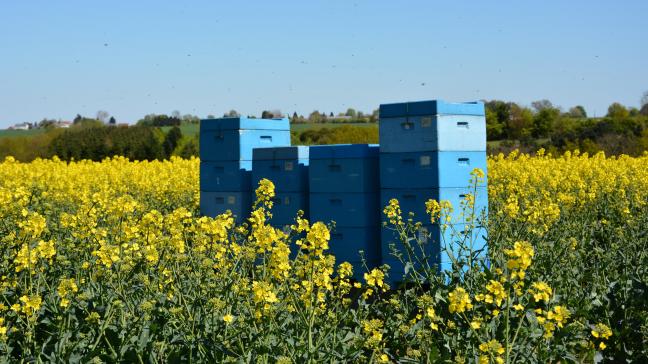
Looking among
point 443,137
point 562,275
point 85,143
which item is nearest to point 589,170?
point 443,137

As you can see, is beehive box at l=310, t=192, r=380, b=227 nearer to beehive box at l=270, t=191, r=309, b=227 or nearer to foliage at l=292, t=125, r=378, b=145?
beehive box at l=270, t=191, r=309, b=227

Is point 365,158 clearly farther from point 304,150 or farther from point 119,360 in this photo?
point 119,360

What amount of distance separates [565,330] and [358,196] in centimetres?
482

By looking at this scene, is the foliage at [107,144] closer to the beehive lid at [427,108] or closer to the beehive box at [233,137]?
the beehive box at [233,137]

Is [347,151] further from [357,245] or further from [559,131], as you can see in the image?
[559,131]

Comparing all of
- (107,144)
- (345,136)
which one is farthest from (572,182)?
(107,144)

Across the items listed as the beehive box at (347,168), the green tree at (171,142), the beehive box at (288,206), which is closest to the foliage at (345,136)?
A: the green tree at (171,142)

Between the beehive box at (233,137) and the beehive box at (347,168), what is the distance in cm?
164

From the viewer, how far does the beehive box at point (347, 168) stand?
9188mm

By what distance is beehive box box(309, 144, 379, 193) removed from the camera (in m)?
9.19

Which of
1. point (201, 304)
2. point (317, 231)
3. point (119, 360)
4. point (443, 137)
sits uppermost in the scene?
point (443, 137)

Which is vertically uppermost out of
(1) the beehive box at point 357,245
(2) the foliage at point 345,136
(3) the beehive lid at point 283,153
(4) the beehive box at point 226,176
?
(2) the foliage at point 345,136

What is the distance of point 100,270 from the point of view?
492cm

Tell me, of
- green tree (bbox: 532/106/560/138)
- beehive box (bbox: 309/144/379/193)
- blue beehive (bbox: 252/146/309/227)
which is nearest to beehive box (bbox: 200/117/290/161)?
blue beehive (bbox: 252/146/309/227)
